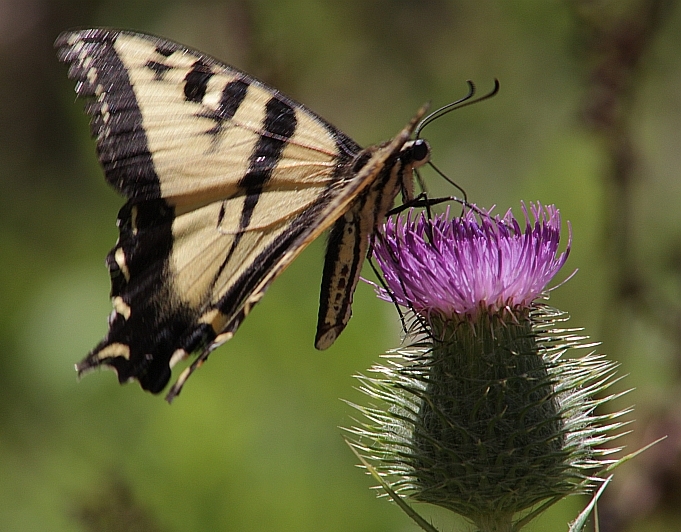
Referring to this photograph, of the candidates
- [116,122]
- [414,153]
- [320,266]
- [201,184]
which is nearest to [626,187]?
[414,153]

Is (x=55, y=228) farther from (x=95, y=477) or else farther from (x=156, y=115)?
(x=156, y=115)

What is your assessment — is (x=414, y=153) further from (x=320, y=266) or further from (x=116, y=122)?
(x=320, y=266)

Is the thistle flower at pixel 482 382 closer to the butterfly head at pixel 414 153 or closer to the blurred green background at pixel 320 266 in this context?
the butterfly head at pixel 414 153

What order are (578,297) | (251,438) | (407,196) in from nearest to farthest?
(407,196), (251,438), (578,297)

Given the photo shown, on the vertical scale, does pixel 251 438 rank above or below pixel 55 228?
below

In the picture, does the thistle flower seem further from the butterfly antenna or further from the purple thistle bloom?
the butterfly antenna

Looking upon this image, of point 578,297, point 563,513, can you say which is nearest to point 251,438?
point 563,513

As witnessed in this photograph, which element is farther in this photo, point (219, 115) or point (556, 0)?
point (556, 0)
